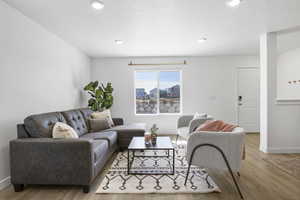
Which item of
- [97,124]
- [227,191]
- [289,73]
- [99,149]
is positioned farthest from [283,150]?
[97,124]

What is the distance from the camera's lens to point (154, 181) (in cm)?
231

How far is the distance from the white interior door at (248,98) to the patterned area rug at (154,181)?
3286 mm

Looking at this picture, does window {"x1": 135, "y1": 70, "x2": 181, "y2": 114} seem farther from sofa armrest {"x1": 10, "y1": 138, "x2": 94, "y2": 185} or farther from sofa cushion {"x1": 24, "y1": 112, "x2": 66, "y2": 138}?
sofa armrest {"x1": 10, "y1": 138, "x2": 94, "y2": 185}

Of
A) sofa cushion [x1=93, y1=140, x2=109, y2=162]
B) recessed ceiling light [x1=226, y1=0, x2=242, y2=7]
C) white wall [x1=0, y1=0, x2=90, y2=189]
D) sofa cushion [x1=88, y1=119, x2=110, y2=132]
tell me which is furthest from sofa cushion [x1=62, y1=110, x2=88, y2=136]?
recessed ceiling light [x1=226, y1=0, x2=242, y2=7]

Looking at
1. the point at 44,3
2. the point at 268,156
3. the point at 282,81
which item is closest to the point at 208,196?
the point at 268,156

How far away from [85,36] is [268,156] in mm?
4273

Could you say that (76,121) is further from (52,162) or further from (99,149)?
(52,162)

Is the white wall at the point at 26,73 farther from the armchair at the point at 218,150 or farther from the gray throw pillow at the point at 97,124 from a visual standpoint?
the armchair at the point at 218,150

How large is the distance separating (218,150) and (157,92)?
3.49 meters

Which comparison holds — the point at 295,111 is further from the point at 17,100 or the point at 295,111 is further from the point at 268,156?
the point at 17,100

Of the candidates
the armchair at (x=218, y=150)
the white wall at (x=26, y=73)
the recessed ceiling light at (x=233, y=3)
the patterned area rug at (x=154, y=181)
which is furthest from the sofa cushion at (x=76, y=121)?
the recessed ceiling light at (x=233, y=3)

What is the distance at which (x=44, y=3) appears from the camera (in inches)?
87.4

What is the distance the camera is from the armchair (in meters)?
2.03

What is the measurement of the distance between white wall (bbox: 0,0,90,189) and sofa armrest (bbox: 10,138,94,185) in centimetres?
37
